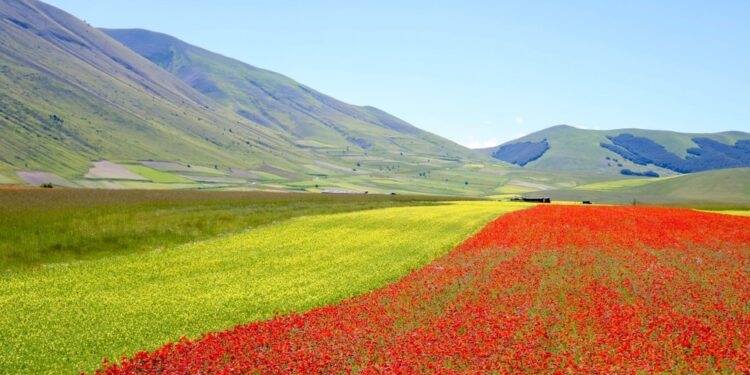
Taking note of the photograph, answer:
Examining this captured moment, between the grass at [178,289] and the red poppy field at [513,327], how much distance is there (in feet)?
5.56

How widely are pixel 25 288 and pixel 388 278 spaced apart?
15365mm

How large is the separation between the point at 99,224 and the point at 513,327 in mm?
32439

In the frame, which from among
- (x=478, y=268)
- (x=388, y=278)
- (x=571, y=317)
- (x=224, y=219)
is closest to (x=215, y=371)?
(x=571, y=317)

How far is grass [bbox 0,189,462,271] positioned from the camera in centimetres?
3250

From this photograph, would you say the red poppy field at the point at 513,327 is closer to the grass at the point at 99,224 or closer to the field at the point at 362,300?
the field at the point at 362,300

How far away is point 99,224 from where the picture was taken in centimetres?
3997

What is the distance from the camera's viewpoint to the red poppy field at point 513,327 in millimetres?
14641

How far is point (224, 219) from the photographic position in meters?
51.2

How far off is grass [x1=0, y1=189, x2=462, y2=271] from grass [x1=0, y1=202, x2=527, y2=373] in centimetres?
249

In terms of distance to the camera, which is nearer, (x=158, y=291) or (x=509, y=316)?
(x=509, y=316)

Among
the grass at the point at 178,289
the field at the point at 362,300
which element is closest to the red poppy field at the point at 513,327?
the field at the point at 362,300

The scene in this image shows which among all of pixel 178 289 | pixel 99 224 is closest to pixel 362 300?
pixel 178 289

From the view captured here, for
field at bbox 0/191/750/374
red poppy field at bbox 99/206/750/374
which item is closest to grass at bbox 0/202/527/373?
field at bbox 0/191/750/374

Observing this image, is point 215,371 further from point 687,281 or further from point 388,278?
point 687,281
